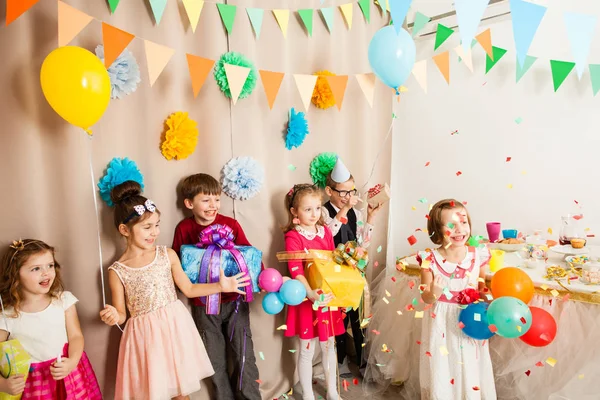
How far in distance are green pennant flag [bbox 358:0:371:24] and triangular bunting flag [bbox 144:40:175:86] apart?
1.44 meters

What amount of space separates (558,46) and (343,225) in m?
1.56

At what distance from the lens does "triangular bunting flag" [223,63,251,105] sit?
2127 millimetres

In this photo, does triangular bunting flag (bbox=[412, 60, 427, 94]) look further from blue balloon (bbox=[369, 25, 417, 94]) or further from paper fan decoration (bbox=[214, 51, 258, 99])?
paper fan decoration (bbox=[214, 51, 258, 99])

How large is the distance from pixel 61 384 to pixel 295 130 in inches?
63.4

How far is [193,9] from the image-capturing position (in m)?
2.04

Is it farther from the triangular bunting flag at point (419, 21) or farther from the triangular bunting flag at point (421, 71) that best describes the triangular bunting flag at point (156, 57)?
the triangular bunting flag at point (419, 21)

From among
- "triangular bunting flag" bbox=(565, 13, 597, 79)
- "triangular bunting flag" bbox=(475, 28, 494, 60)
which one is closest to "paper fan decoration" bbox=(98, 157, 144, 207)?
"triangular bunting flag" bbox=(565, 13, 597, 79)

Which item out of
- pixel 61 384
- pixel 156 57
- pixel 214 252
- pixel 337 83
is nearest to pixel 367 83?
pixel 337 83

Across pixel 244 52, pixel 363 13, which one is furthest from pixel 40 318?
pixel 363 13

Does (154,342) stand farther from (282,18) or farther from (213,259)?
(282,18)

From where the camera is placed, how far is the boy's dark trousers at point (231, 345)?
2117 mm

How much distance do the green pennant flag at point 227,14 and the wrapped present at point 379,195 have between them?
1190mm

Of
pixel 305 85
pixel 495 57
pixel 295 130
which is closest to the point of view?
pixel 305 85

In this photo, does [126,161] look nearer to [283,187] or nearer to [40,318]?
[40,318]
